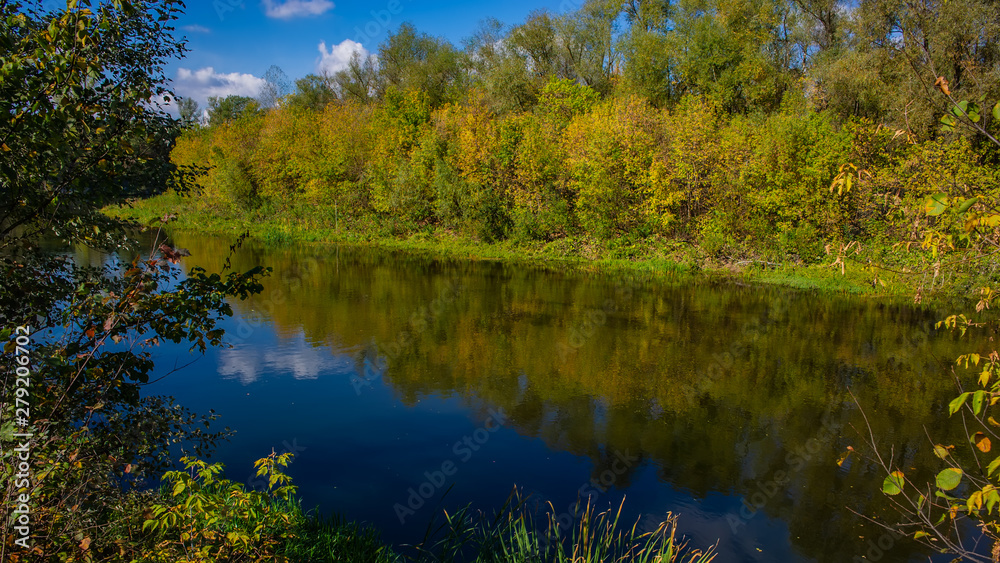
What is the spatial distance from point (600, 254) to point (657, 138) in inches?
248

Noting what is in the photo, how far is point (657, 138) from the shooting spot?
2892cm

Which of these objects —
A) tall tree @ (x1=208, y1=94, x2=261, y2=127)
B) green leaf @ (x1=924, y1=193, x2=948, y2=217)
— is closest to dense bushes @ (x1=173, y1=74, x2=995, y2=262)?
green leaf @ (x1=924, y1=193, x2=948, y2=217)

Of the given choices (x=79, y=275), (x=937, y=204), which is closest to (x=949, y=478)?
(x=937, y=204)

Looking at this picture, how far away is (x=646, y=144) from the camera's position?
93.8 feet

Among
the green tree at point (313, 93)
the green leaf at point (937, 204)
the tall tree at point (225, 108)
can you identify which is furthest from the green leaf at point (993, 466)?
the tall tree at point (225, 108)

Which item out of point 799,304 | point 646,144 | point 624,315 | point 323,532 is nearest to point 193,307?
point 323,532

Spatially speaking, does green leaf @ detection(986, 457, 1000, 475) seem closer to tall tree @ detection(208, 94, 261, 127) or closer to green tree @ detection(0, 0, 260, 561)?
green tree @ detection(0, 0, 260, 561)

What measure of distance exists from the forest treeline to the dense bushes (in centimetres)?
11

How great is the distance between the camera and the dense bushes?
24.4 m

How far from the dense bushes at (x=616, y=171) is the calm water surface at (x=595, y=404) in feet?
21.1

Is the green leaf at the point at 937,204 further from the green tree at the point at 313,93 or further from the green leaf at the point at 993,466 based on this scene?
the green tree at the point at 313,93

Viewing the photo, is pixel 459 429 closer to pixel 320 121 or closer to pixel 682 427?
pixel 682 427

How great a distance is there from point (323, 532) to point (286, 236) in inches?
1345

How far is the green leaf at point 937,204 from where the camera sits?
2867mm
